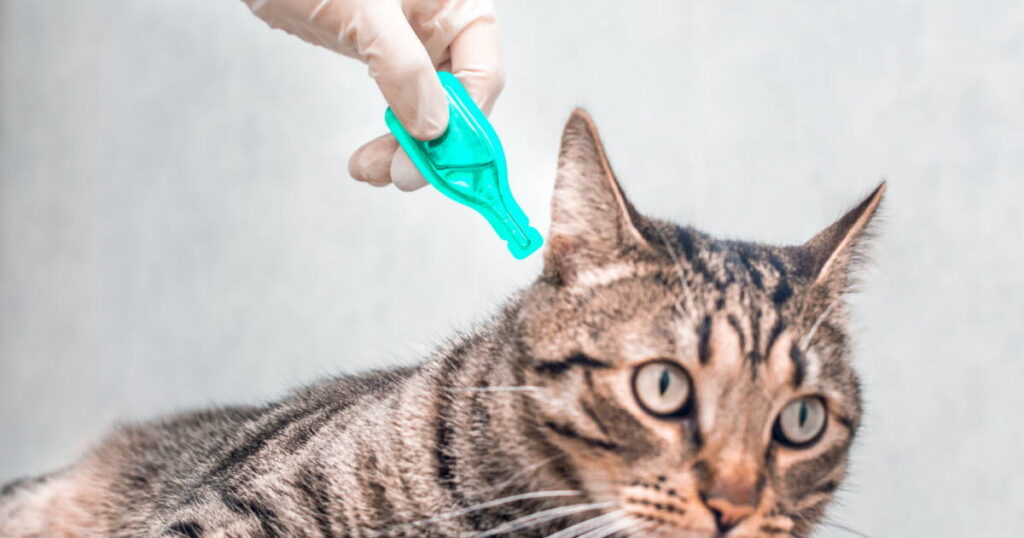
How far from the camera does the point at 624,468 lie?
0.99 metres

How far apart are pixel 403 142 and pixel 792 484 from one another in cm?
67

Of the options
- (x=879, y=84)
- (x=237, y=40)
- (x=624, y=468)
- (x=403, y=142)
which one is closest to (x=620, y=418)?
(x=624, y=468)

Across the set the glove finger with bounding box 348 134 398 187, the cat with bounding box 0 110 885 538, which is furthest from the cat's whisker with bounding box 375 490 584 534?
the glove finger with bounding box 348 134 398 187

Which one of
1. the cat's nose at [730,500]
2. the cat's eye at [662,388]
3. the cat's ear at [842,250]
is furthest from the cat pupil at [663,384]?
the cat's ear at [842,250]

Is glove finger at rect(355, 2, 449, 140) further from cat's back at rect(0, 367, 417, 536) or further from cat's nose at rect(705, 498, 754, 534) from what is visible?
cat's nose at rect(705, 498, 754, 534)

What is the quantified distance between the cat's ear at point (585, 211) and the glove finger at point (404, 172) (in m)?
0.30

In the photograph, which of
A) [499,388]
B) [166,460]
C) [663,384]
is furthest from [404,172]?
[166,460]

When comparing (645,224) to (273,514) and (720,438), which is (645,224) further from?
(273,514)

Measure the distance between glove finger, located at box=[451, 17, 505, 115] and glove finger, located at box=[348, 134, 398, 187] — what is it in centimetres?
16

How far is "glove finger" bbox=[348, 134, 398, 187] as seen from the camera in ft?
4.80

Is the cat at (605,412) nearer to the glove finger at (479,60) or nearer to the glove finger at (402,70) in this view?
the glove finger at (402,70)

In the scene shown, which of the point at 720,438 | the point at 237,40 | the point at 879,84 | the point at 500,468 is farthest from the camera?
the point at 237,40

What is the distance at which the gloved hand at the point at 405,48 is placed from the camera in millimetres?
1283

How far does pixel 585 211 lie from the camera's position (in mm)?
1129
